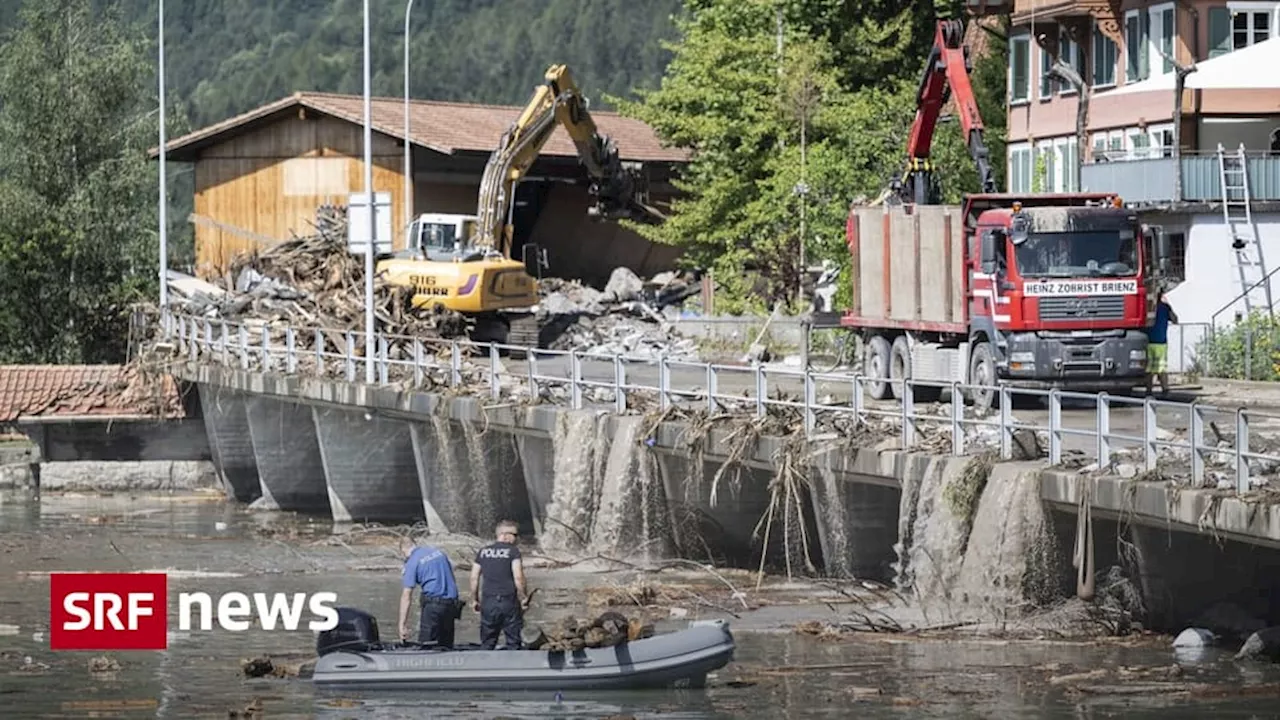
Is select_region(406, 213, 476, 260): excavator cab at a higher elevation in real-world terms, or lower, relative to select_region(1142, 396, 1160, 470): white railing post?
higher

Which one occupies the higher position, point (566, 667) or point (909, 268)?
point (909, 268)

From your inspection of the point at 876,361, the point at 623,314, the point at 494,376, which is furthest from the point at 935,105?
the point at 623,314

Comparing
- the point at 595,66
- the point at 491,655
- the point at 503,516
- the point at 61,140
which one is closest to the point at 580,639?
the point at 491,655

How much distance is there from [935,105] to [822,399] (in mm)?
10304

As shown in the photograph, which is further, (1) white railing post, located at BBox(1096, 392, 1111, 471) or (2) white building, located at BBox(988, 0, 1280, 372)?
(2) white building, located at BBox(988, 0, 1280, 372)

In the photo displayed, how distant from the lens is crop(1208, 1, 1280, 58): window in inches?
1951

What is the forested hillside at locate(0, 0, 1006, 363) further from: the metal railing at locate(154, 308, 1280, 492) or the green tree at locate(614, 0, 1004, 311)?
the metal railing at locate(154, 308, 1280, 492)

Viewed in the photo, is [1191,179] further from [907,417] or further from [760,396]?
[907,417]

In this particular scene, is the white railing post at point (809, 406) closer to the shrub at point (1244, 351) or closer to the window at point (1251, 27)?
the shrub at point (1244, 351)

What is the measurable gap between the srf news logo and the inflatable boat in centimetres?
386

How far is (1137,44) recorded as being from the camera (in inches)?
2040

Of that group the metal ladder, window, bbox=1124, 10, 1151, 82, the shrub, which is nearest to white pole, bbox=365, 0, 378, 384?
the shrub

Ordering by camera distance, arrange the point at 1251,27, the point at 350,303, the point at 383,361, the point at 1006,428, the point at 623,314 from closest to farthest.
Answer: the point at 1006,428
the point at 383,361
the point at 350,303
the point at 1251,27
the point at 623,314

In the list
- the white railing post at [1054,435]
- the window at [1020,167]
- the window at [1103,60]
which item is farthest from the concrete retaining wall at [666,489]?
the window at [1020,167]
